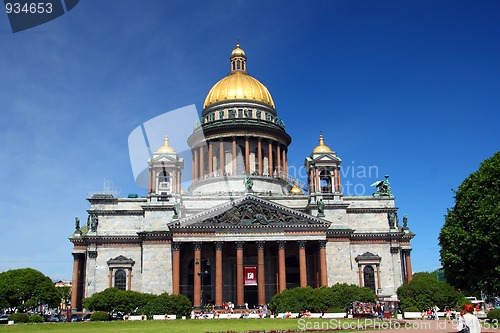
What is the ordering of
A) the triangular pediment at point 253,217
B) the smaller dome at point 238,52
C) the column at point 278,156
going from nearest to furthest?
the triangular pediment at point 253,217 → the column at point 278,156 → the smaller dome at point 238,52

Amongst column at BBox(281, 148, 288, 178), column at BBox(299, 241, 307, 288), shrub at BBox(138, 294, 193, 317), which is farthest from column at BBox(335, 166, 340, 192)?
shrub at BBox(138, 294, 193, 317)

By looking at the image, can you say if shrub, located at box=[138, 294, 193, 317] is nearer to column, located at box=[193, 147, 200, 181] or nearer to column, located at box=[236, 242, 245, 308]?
column, located at box=[236, 242, 245, 308]

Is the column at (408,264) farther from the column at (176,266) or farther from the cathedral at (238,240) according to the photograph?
the column at (176,266)

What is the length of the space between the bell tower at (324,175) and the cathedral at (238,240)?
14cm

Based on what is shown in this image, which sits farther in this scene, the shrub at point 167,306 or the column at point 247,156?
the column at point 247,156

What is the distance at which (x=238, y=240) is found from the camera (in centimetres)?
6344

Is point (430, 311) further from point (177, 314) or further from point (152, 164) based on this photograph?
point (152, 164)

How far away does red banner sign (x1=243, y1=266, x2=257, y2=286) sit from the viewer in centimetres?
6116

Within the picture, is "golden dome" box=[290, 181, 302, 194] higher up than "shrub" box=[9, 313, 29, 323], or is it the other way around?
"golden dome" box=[290, 181, 302, 194]

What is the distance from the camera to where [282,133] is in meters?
86.4

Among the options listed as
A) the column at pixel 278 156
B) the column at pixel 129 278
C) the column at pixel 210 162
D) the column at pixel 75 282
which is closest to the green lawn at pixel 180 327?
the column at pixel 129 278

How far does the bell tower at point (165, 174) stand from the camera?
2813 inches

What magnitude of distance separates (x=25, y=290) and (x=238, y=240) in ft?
90.3

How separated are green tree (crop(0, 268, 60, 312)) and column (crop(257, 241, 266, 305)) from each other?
27750 mm
